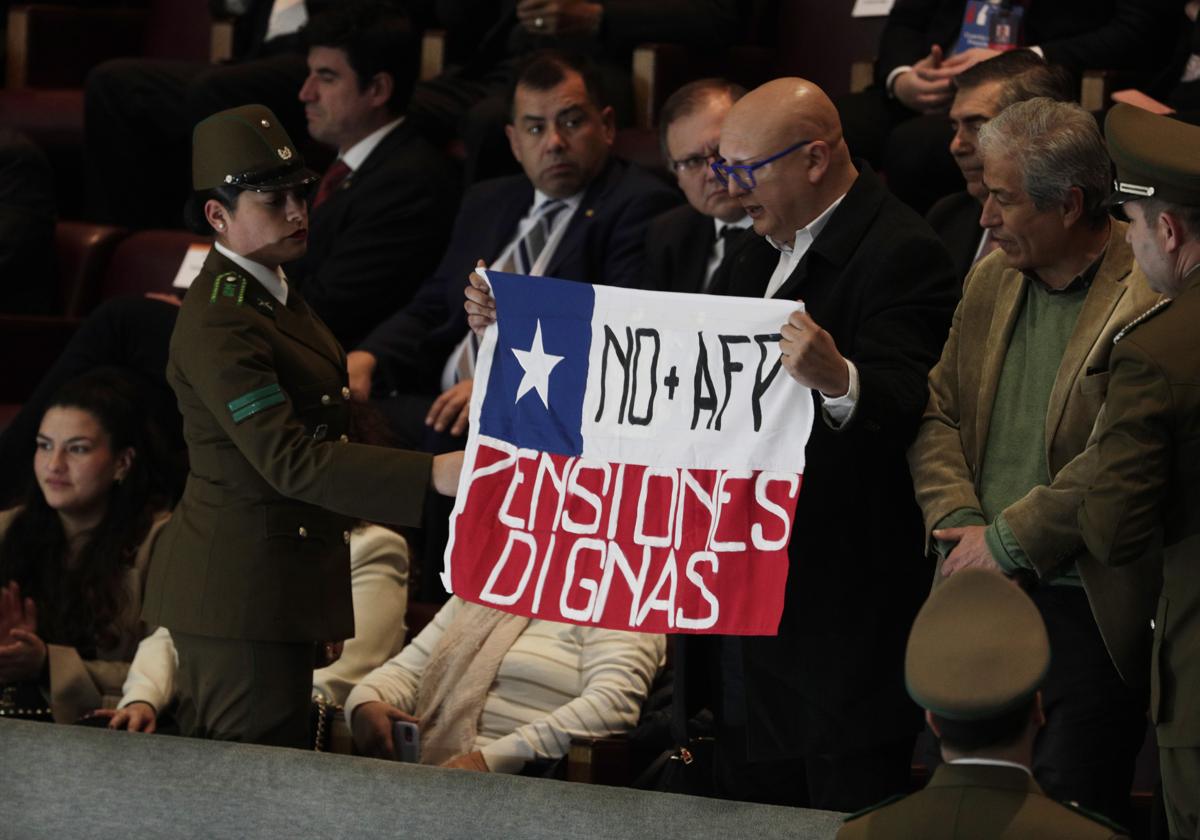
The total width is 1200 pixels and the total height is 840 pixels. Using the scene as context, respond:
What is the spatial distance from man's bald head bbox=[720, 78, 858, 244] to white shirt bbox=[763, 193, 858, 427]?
1 centimetres

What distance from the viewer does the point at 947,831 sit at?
2193 millimetres

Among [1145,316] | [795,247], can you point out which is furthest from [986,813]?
[795,247]

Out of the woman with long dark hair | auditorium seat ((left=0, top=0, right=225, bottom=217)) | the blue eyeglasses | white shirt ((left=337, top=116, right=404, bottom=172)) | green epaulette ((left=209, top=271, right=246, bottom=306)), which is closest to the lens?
the blue eyeglasses

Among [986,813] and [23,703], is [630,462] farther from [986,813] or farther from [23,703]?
[23,703]

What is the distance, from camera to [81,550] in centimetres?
439

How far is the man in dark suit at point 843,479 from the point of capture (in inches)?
127

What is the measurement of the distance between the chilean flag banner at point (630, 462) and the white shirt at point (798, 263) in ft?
0.39

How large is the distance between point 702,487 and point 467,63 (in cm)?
335

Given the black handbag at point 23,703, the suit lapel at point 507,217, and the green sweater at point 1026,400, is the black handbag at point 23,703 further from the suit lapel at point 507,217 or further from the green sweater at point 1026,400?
the green sweater at point 1026,400

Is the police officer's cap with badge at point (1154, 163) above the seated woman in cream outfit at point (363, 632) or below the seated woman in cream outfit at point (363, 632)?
above

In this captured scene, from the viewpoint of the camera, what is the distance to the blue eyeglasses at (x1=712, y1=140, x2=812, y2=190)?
326cm

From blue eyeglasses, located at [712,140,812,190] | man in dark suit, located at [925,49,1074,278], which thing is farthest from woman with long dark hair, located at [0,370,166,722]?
man in dark suit, located at [925,49,1074,278]

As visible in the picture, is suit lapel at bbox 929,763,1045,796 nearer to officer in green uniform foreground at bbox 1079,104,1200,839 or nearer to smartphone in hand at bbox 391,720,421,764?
officer in green uniform foreground at bbox 1079,104,1200,839

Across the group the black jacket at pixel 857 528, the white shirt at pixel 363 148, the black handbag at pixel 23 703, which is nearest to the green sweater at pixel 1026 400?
the black jacket at pixel 857 528
